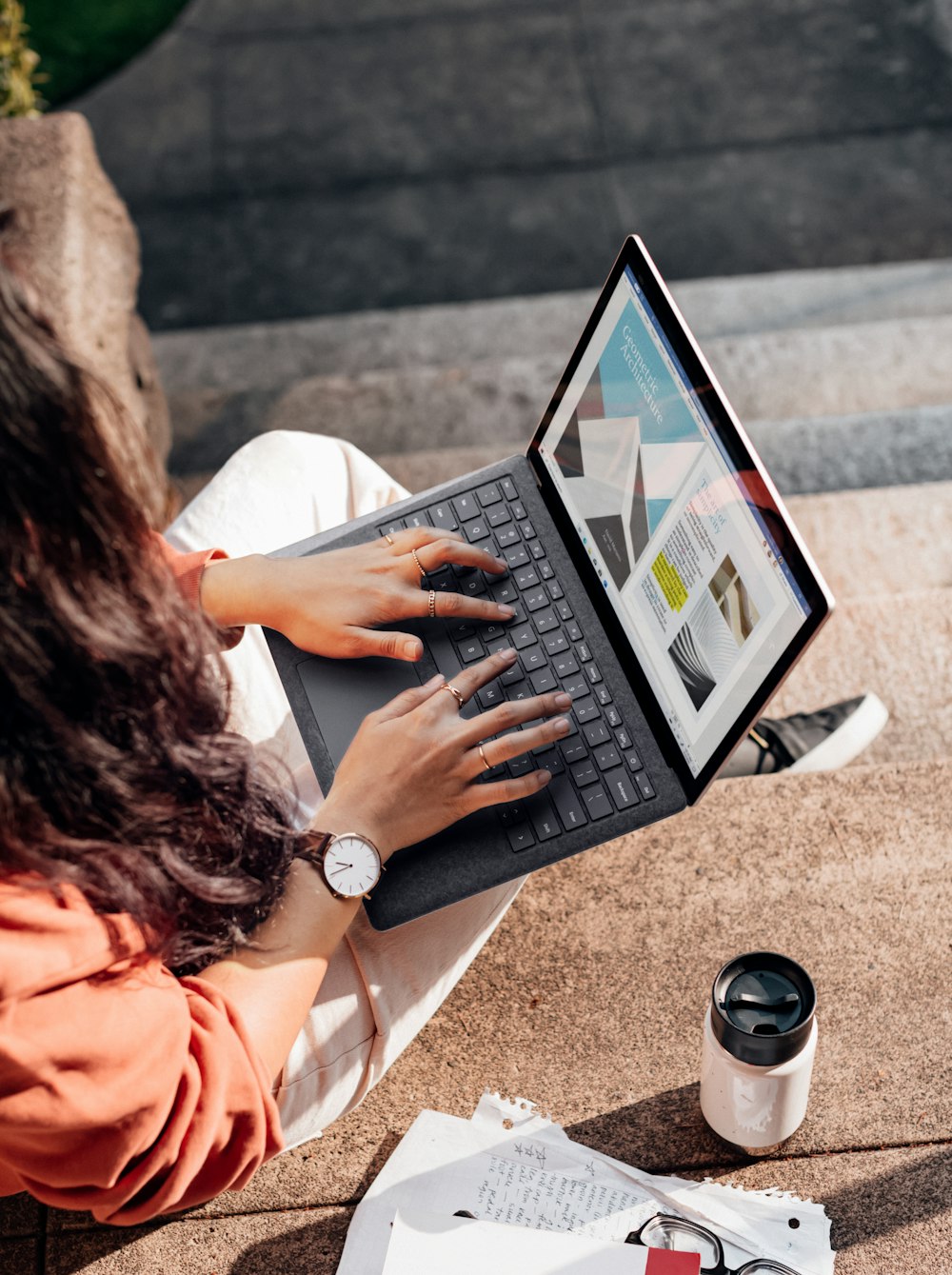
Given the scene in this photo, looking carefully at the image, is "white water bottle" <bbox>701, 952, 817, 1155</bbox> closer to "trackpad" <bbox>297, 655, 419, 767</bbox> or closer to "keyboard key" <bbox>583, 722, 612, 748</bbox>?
"keyboard key" <bbox>583, 722, 612, 748</bbox>

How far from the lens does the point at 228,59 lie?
198 inches

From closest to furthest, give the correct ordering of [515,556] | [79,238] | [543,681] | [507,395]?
[543,681] < [515,556] < [79,238] < [507,395]

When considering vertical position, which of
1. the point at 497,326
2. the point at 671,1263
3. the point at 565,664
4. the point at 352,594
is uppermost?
the point at 352,594

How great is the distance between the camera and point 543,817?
1289 millimetres

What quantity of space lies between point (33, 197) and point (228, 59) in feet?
9.58

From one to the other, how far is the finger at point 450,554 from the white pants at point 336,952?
10.7 inches

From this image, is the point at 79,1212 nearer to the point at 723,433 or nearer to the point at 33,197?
the point at 723,433

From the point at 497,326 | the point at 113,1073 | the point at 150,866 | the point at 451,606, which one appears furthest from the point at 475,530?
the point at 497,326

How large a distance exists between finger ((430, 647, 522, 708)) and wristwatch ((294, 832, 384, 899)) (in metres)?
0.21

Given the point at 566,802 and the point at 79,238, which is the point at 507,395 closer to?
the point at 79,238

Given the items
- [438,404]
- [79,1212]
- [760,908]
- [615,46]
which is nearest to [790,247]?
[615,46]

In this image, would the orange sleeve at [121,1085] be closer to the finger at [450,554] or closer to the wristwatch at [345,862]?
the wristwatch at [345,862]

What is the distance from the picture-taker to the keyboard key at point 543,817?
1.28 meters

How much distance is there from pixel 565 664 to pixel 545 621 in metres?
0.07
